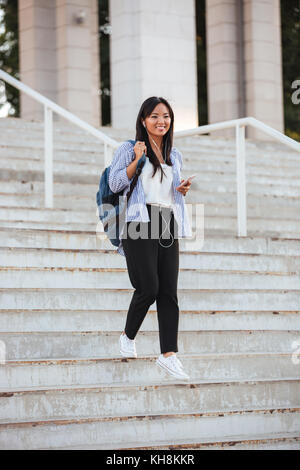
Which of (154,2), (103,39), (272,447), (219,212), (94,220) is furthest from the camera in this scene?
(103,39)

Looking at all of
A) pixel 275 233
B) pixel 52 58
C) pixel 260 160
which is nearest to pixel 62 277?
pixel 275 233

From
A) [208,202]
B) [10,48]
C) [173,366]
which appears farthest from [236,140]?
[10,48]

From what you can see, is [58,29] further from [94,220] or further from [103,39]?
[94,220]

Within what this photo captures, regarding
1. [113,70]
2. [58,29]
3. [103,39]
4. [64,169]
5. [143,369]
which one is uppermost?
[103,39]

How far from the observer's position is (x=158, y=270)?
585cm

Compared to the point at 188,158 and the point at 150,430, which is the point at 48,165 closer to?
the point at 188,158

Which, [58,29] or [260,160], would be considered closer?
[260,160]

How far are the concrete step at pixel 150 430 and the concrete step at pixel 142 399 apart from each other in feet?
0.22

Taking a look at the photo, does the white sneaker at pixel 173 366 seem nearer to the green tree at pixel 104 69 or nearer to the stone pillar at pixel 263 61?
the stone pillar at pixel 263 61

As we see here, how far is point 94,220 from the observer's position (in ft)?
28.0

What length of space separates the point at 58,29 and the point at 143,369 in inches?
488

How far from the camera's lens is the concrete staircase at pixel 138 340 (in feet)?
17.7

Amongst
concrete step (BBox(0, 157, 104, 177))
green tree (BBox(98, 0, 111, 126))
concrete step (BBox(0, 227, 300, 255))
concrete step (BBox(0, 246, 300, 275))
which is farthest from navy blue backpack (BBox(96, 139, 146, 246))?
green tree (BBox(98, 0, 111, 126))

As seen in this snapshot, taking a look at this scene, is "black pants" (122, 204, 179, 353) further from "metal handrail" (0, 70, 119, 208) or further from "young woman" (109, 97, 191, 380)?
"metal handrail" (0, 70, 119, 208)
